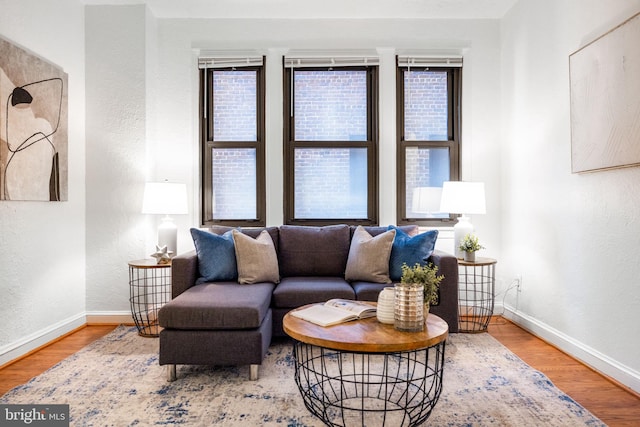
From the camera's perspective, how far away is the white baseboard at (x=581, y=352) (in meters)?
2.33

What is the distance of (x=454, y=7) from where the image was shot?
381 cm

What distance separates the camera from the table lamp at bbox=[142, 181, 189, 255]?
3.46 m

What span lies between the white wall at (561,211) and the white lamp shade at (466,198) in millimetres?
431

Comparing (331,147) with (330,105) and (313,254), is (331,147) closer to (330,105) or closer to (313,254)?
(330,105)

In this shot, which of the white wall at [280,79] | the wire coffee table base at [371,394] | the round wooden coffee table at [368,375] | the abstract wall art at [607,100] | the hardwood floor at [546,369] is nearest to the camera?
the round wooden coffee table at [368,375]

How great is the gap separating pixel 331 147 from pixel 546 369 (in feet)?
8.48

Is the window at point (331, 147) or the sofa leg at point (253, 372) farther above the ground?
the window at point (331, 147)

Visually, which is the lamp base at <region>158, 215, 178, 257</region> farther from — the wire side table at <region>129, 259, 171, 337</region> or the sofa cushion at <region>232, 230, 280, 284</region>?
the sofa cushion at <region>232, 230, 280, 284</region>

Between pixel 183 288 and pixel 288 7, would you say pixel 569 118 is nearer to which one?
pixel 288 7

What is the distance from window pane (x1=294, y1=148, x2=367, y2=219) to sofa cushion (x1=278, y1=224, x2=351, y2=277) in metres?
0.60

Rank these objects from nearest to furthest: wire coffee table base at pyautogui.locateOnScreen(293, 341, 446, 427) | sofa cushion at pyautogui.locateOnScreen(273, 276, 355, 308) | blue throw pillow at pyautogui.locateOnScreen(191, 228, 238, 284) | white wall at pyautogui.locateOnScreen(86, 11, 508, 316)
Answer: wire coffee table base at pyautogui.locateOnScreen(293, 341, 446, 427), sofa cushion at pyautogui.locateOnScreen(273, 276, 355, 308), blue throw pillow at pyautogui.locateOnScreen(191, 228, 238, 284), white wall at pyautogui.locateOnScreen(86, 11, 508, 316)

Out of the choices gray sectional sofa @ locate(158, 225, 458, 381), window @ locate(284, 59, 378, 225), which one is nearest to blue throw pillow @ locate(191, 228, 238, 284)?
gray sectional sofa @ locate(158, 225, 458, 381)

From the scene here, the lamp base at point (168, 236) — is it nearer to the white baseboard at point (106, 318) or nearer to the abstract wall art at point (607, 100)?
the white baseboard at point (106, 318)

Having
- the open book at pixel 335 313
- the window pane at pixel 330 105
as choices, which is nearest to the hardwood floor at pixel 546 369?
the open book at pixel 335 313
